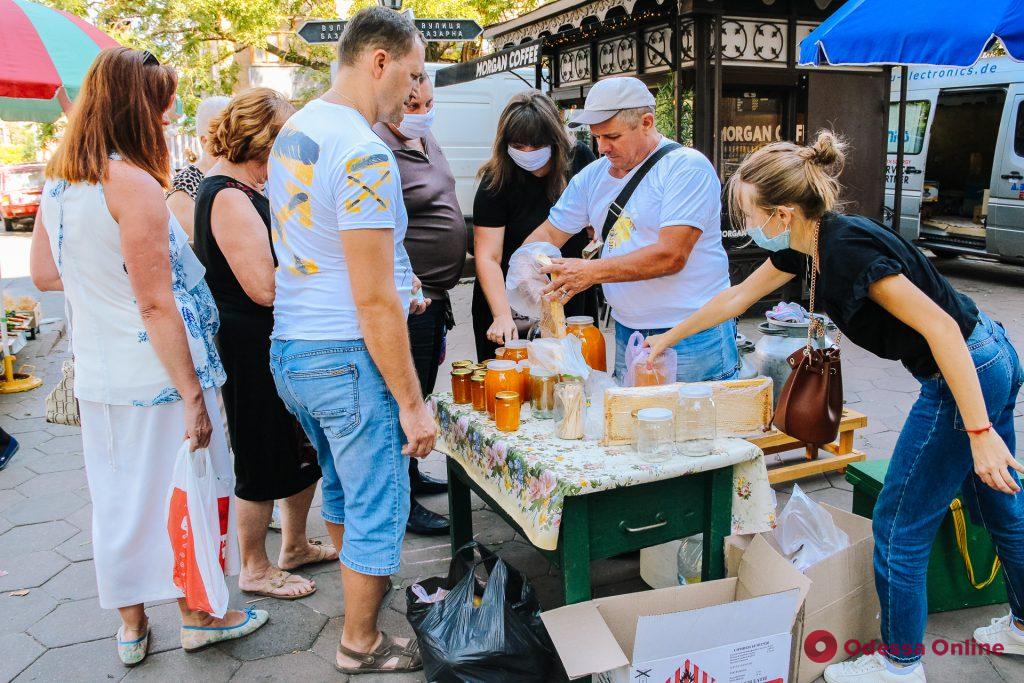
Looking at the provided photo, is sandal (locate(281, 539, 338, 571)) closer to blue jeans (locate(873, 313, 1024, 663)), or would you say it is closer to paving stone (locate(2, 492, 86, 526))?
paving stone (locate(2, 492, 86, 526))

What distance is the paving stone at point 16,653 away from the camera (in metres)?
2.46

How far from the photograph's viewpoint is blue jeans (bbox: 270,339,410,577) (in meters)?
2.03

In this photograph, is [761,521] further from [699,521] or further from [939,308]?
[939,308]

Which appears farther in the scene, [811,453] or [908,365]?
[811,453]

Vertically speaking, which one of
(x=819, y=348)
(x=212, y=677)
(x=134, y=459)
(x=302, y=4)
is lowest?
(x=212, y=677)

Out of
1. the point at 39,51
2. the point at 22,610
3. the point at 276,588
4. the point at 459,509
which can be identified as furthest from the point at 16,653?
the point at 39,51

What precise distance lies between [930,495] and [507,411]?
1.12 m

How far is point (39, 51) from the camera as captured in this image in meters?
4.29

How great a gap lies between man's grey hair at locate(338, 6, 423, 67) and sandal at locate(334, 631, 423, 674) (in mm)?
1644

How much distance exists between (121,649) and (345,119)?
70.0 inches

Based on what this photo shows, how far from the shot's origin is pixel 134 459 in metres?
2.26

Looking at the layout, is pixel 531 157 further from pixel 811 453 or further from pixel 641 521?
pixel 811 453

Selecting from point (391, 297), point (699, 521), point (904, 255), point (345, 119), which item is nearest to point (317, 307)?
point (391, 297)

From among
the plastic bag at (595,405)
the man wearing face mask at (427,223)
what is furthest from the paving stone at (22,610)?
the plastic bag at (595,405)
